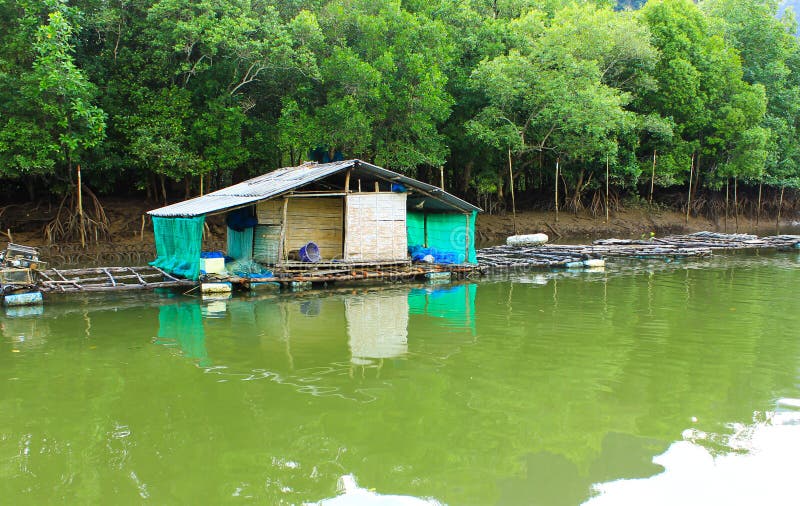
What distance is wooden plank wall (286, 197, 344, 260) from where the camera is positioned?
45.6 ft

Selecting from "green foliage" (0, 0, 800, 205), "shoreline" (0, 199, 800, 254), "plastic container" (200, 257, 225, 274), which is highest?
"green foliage" (0, 0, 800, 205)

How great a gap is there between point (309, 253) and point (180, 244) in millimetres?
2661

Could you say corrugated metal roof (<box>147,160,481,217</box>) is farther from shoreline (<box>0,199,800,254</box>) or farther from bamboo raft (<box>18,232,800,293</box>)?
shoreline (<box>0,199,800,254</box>)

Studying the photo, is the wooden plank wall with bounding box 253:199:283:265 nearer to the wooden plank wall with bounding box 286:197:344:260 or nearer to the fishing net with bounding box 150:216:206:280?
the wooden plank wall with bounding box 286:197:344:260

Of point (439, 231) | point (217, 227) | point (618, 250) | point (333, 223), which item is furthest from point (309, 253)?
point (618, 250)

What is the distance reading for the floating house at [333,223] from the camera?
13039 mm

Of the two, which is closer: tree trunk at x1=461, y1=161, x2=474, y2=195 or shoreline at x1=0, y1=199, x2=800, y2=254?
shoreline at x1=0, y1=199, x2=800, y2=254

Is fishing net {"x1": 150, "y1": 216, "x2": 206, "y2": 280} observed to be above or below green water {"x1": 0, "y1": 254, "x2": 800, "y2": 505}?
above

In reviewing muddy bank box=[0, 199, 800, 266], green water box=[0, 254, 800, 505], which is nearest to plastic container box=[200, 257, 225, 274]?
green water box=[0, 254, 800, 505]

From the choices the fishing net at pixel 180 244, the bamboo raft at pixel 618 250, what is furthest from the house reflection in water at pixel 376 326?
the bamboo raft at pixel 618 250

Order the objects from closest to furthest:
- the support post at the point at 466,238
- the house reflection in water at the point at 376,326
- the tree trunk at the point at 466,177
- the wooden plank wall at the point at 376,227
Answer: the house reflection in water at the point at 376,326, the wooden plank wall at the point at 376,227, the support post at the point at 466,238, the tree trunk at the point at 466,177

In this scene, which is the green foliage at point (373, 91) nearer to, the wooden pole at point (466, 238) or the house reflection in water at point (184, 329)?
the wooden pole at point (466, 238)

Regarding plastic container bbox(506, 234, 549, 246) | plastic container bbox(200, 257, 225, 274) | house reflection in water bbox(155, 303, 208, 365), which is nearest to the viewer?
house reflection in water bbox(155, 303, 208, 365)

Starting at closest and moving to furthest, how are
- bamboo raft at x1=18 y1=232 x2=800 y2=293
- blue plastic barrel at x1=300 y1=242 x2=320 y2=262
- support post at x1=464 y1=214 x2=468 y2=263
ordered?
bamboo raft at x1=18 y1=232 x2=800 y2=293, blue plastic barrel at x1=300 y1=242 x2=320 y2=262, support post at x1=464 y1=214 x2=468 y2=263
